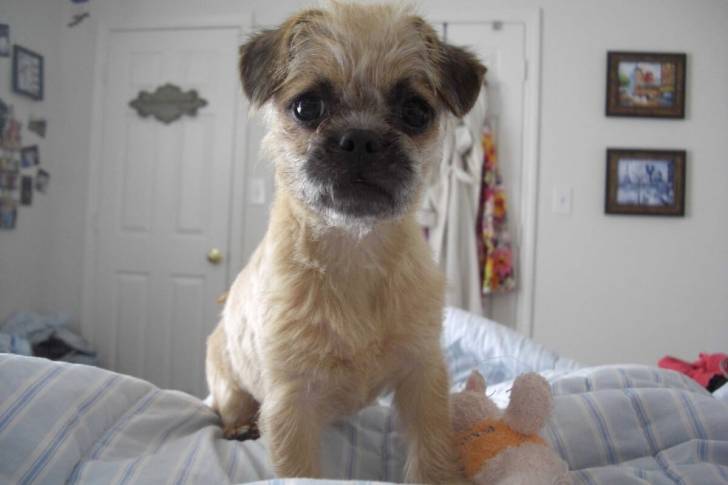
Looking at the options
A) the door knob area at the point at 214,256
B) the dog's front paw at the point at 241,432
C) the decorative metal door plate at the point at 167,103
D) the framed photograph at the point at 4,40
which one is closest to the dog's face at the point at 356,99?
the dog's front paw at the point at 241,432

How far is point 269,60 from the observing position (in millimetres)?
1177

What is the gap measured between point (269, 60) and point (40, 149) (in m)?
3.32

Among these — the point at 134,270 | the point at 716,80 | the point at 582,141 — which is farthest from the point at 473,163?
the point at 134,270

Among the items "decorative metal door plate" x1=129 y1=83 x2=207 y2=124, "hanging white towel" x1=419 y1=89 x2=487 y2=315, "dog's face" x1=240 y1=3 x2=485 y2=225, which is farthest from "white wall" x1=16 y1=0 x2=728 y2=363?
"dog's face" x1=240 y1=3 x2=485 y2=225

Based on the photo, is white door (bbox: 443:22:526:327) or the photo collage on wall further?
white door (bbox: 443:22:526:327)

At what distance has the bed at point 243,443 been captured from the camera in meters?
0.88

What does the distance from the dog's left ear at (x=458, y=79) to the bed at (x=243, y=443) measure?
2.49 ft

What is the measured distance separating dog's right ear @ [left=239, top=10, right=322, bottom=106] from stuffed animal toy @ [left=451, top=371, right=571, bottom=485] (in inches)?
33.9

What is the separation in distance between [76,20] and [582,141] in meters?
3.85

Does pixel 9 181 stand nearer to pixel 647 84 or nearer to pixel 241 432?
pixel 241 432

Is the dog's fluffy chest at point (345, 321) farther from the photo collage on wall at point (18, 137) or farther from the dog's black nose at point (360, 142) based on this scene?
the photo collage on wall at point (18, 137)

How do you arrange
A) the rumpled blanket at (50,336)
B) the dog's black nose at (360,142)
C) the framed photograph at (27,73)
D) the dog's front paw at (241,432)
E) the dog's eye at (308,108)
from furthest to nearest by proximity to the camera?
the framed photograph at (27,73) < the rumpled blanket at (50,336) < the dog's front paw at (241,432) < the dog's eye at (308,108) < the dog's black nose at (360,142)

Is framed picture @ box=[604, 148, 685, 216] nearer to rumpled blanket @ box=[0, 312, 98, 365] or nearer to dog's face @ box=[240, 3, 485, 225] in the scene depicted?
dog's face @ box=[240, 3, 485, 225]

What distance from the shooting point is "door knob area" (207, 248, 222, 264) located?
3591mm
